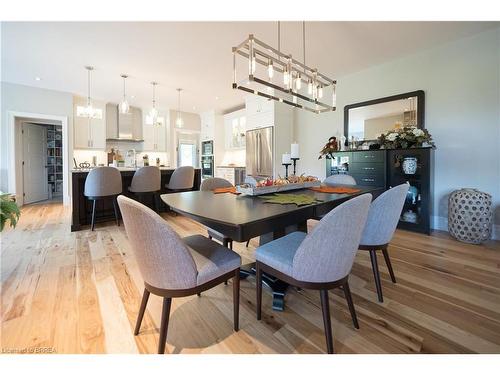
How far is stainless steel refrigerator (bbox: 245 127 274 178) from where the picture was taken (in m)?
4.75

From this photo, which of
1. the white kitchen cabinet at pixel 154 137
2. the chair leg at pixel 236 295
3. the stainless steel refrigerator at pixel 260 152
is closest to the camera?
the chair leg at pixel 236 295

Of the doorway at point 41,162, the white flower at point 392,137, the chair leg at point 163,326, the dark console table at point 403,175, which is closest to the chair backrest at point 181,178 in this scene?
the dark console table at point 403,175

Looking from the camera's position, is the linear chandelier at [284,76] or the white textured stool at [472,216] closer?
the linear chandelier at [284,76]

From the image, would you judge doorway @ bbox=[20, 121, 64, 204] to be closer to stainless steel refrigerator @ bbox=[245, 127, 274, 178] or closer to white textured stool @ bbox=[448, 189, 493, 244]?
stainless steel refrigerator @ bbox=[245, 127, 274, 178]

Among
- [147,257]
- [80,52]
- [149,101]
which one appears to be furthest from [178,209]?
[149,101]

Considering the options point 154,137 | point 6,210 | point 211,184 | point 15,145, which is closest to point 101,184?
point 6,210

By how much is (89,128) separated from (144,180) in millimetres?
3337

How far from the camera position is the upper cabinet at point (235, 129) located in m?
5.98

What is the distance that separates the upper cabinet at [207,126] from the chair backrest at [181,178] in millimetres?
2922

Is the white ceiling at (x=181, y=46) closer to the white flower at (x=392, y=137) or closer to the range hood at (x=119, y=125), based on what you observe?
the white flower at (x=392, y=137)
